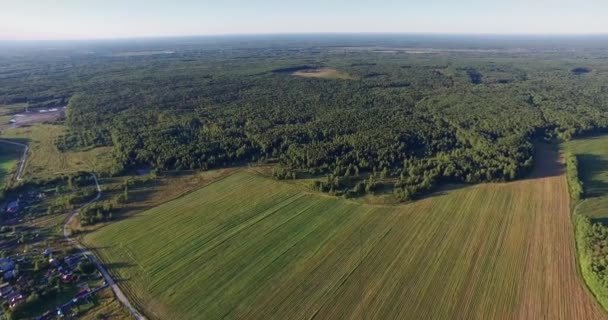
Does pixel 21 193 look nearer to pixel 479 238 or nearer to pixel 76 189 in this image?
pixel 76 189

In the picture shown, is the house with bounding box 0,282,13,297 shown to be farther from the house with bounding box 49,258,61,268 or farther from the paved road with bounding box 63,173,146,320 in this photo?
the paved road with bounding box 63,173,146,320

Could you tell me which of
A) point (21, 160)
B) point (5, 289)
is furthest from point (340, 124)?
point (5, 289)

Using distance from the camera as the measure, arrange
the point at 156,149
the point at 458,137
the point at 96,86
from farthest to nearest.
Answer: the point at 96,86 → the point at 458,137 → the point at 156,149

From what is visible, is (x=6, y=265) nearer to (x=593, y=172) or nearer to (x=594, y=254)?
(x=594, y=254)

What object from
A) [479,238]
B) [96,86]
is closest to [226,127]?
[479,238]

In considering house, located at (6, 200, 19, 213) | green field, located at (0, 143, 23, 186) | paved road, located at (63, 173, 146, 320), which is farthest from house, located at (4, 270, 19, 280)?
green field, located at (0, 143, 23, 186)

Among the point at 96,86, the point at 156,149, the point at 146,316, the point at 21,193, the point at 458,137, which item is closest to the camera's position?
the point at 146,316
